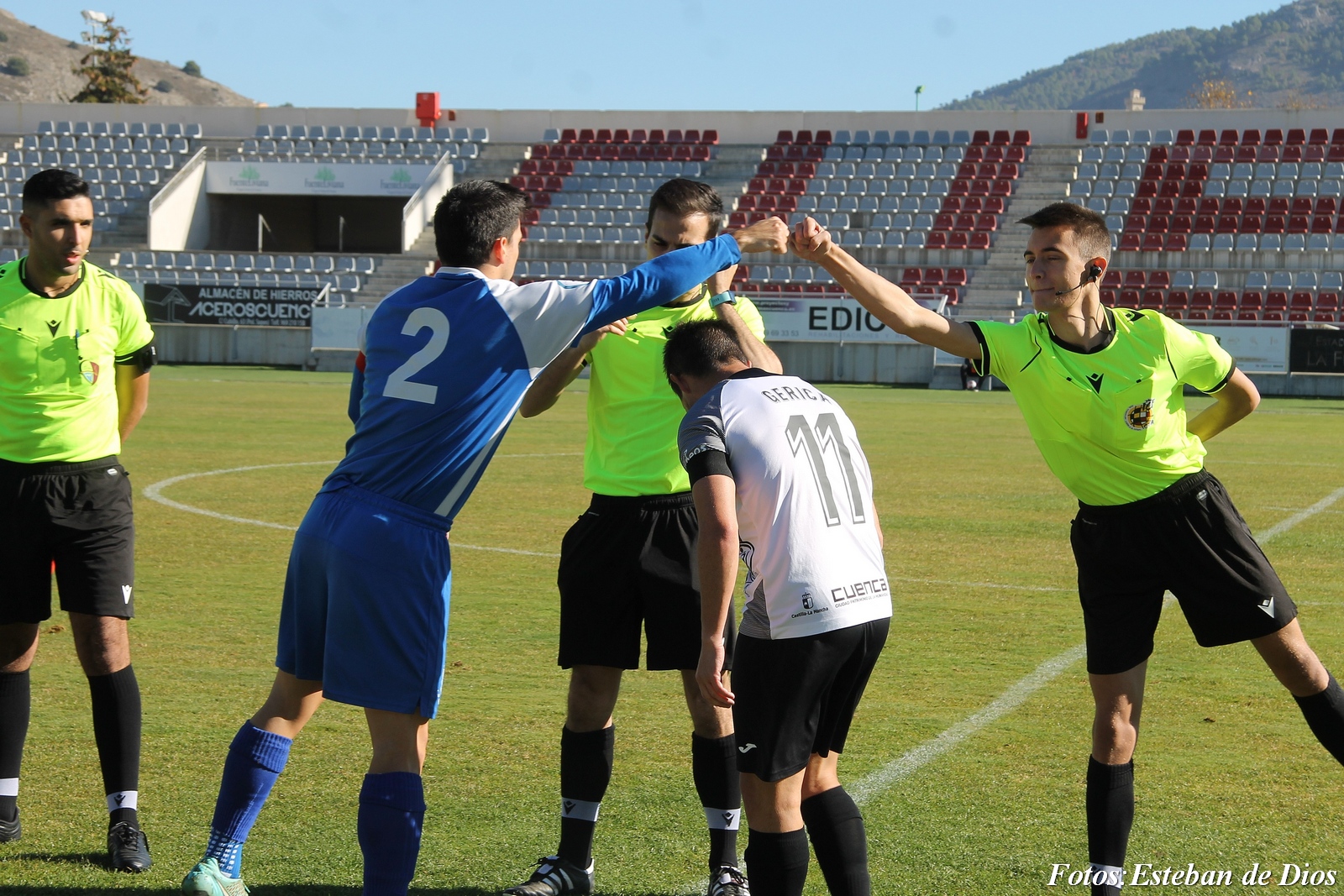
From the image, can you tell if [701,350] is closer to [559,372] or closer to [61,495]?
[559,372]

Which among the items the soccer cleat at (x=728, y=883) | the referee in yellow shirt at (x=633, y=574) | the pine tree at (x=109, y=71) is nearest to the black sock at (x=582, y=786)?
the referee in yellow shirt at (x=633, y=574)

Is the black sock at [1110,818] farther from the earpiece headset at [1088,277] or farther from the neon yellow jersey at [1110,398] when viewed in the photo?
the earpiece headset at [1088,277]

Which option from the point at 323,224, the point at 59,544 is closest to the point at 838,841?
the point at 59,544

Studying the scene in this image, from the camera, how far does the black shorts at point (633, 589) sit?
4402mm

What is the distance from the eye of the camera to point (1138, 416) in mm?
4223

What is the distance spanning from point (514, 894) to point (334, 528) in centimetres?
132

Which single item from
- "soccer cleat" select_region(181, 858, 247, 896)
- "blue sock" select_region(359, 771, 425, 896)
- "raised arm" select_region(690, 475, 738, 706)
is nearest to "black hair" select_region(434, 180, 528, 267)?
"raised arm" select_region(690, 475, 738, 706)

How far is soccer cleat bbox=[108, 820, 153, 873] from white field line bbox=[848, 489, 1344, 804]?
2.36m

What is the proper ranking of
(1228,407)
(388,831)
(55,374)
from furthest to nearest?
(1228,407), (55,374), (388,831)

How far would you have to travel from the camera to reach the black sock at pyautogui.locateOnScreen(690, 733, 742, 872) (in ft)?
14.1

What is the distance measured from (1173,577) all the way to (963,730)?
1.75 metres

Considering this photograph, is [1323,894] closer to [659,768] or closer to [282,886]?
[659,768]

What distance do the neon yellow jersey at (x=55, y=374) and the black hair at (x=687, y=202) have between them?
6.42 feet

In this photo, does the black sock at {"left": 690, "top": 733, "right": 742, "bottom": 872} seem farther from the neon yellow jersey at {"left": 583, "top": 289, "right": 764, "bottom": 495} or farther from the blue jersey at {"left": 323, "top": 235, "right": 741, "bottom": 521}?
the blue jersey at {"left": 323, "top": 235, "right": 741, "bottom": 521}
